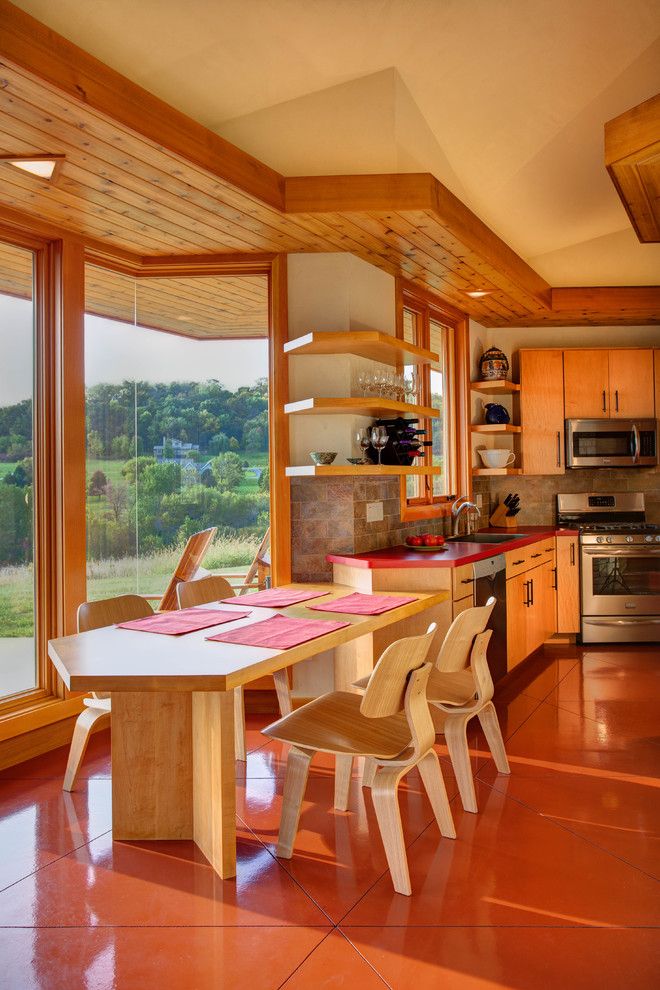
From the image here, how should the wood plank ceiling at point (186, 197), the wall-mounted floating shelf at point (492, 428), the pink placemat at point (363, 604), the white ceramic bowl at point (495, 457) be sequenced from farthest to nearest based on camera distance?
the white ceramic bowl at point (495, 457) < the wall-mounted floating shelf at point (492, 428) < the pink placemat at point (363, 604) < the wood plank ceiling at point (186, 197)

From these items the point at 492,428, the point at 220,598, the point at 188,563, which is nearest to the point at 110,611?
the point at 220,598

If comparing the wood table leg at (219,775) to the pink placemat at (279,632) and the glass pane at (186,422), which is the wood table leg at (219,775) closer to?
the pink placemat at (279,632)

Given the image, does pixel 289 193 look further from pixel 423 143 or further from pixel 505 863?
pixel 505 863

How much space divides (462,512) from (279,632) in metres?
3.37

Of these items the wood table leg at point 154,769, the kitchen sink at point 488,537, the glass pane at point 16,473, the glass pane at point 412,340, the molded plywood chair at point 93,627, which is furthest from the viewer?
the kitchen sink at point 488,537

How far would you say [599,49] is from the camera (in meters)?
3.42

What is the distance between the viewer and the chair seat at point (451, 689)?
3234 mm

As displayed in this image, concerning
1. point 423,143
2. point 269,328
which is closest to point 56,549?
point 269,328

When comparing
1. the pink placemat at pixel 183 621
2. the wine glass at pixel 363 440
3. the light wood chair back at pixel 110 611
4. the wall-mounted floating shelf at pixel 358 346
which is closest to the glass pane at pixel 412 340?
the wall-mounted floating shelf at pixel 358 346

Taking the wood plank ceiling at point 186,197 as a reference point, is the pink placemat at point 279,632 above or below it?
below

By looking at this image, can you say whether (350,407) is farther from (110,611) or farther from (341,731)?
(341,731)

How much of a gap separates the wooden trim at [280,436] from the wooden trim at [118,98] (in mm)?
895

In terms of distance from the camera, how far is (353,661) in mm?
4191

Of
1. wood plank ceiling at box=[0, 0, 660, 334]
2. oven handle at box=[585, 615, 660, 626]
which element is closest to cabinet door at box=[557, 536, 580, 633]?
oven handle at box=[585, 615, 660, 626]
